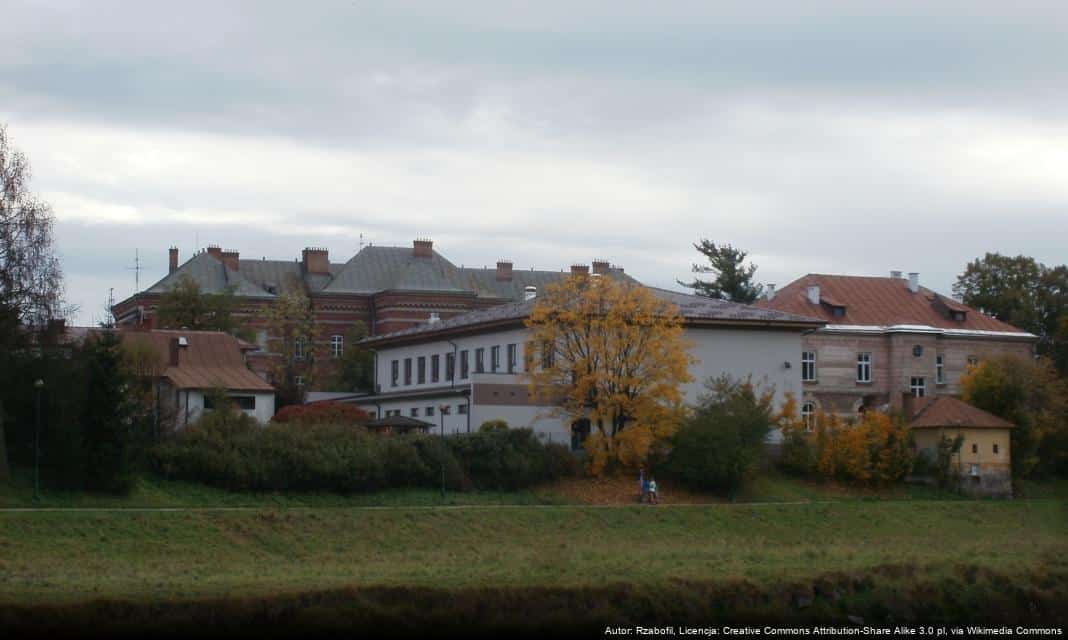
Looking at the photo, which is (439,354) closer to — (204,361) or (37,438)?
(204,361)

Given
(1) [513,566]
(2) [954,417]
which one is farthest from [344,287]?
(1) [513,566]

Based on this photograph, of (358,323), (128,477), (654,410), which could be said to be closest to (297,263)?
(358,323)

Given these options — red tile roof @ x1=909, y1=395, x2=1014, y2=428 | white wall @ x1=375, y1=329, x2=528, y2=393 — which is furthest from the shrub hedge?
red tile roof @ x1=909, y1=395, x2=1014, y2=428

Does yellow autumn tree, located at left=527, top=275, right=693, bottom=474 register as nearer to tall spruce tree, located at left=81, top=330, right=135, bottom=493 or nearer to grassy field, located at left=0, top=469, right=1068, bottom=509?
grassy field, located at left=0, top=469, right=1068, bottom=509

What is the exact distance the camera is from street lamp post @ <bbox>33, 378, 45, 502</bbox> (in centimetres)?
4900

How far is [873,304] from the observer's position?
276 ft

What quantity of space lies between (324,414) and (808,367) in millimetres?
25928

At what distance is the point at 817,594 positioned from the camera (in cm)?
3656

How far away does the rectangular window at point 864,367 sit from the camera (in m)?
81.5

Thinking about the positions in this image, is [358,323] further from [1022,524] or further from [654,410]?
[1022,524]

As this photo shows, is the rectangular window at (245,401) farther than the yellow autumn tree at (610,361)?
Yes

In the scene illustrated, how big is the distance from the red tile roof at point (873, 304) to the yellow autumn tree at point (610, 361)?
750 inches

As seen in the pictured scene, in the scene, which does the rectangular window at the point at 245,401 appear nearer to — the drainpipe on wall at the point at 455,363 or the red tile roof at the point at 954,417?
the drainpipe on wall at the point at 455,363

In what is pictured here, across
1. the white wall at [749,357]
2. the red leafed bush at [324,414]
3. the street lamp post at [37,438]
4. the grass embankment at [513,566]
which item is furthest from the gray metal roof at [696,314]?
the street lamp post at [37,438]
